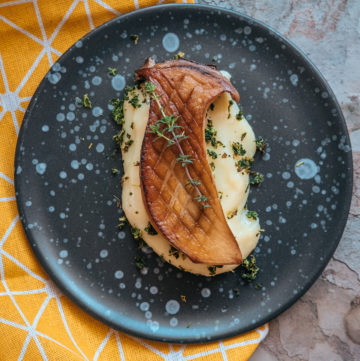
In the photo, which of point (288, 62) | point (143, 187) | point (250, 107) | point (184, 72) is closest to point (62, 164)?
point (143, 187)

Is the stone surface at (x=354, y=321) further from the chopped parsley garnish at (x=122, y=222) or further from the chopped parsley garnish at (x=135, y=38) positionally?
the chopped parsley garnish at (x=135, y=38)

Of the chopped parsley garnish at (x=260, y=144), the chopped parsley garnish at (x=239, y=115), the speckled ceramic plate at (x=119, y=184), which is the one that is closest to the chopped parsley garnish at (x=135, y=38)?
the speckled ceramic plate at (x=119, y=184)

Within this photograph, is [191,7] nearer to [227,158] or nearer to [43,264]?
[227,158]

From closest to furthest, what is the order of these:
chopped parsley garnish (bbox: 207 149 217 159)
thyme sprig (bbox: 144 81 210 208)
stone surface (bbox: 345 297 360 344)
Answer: thyme sprig (bbox: 144 81 210 208), chopped parsley garnish (bbox: 207 149 217 159), stone surface (bbox: 345 297 360 344)

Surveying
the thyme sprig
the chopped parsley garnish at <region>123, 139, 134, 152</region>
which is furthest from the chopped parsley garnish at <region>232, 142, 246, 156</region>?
the chopped parsley garnish at <region>123, 139, 134, 152</region>

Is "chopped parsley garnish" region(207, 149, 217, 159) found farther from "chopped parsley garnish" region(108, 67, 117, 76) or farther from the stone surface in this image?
the stone surface

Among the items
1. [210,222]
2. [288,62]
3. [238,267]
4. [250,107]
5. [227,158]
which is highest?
[288,62]
